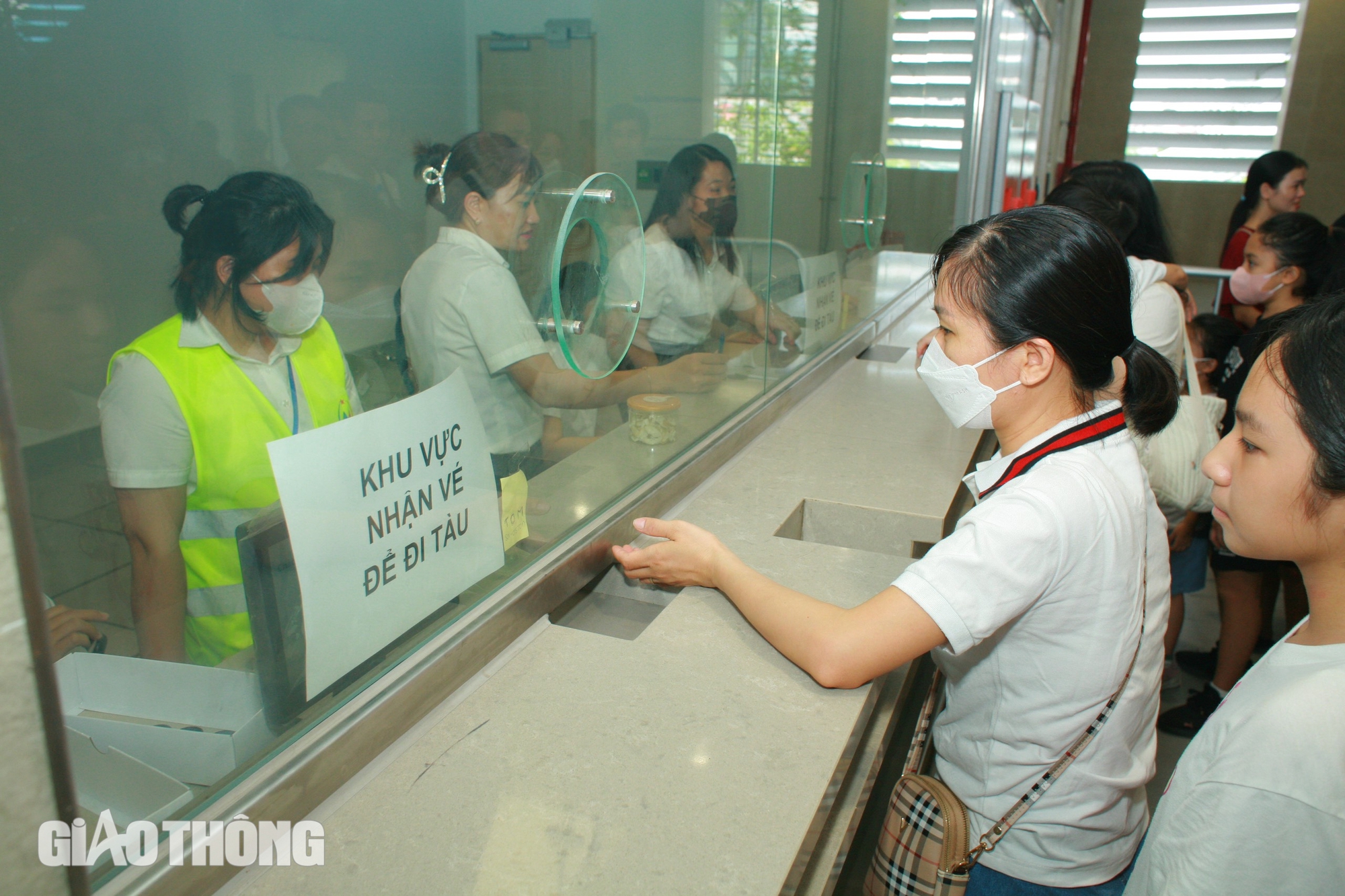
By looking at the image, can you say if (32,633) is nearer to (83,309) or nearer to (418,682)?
(83,309)

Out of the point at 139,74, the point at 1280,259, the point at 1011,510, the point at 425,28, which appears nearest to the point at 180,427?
the point at 139,74

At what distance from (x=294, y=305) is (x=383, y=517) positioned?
200mm

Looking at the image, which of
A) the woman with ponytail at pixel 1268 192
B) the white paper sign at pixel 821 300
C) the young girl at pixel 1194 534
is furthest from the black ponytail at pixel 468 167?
the woman with ponytail at pixel 1268 192

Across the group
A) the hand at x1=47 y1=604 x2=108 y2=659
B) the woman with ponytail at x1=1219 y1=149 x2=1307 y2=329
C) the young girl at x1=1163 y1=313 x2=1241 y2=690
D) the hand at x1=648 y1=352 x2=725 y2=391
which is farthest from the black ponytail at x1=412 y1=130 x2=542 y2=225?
the woman with ponytail at x1=1219 y1=149 x2=1307 y2=329

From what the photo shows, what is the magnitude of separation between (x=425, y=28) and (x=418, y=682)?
583mm

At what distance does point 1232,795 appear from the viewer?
1.96 feet

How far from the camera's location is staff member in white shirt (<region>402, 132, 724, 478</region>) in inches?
32.1

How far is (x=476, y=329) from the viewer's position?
3.03 ft

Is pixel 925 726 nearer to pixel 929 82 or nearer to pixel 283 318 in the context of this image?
pixel 283 318

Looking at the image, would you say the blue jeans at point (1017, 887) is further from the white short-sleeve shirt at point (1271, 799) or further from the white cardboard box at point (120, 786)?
the white cardboard box at point (120, 786)

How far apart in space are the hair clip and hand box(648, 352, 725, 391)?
0.63 m

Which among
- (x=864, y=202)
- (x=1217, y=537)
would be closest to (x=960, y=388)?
(x=1217, y=537)

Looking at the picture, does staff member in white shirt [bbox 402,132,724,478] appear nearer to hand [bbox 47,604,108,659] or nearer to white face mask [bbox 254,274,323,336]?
white face mask [bbox 254,274,323,336]

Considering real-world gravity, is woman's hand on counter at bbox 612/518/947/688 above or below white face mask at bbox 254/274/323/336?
below
